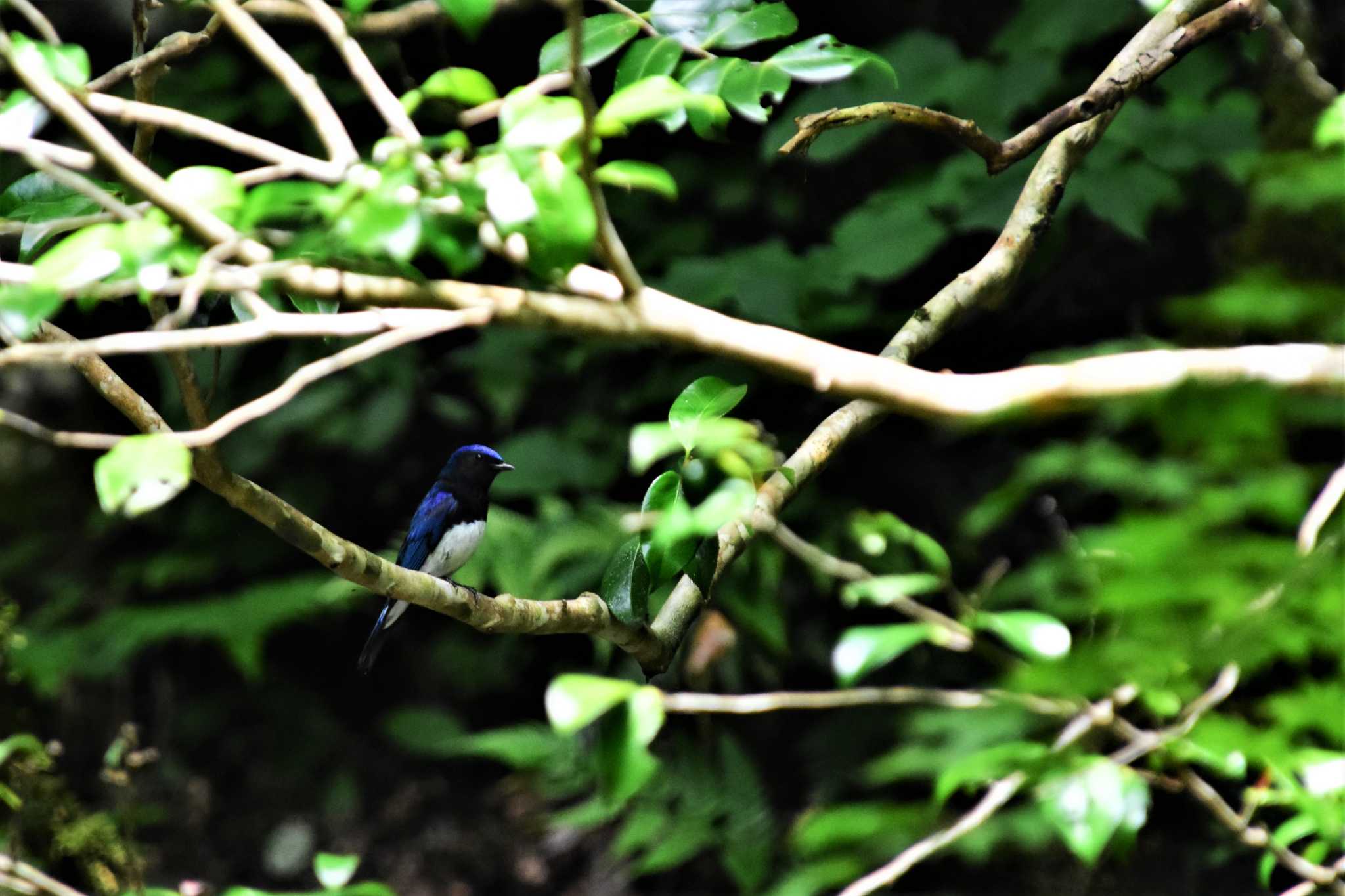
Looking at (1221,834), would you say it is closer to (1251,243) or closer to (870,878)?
(1251,243)

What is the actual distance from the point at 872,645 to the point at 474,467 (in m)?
2.65

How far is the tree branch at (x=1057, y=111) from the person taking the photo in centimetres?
224

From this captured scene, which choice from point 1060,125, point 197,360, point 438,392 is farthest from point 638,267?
point 1060,125

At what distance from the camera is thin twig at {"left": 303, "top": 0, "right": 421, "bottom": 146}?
59.7 inches

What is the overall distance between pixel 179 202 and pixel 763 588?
126 inches

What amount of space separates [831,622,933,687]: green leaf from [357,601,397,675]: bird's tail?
8.99ft

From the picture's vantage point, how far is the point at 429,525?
385 centimetres

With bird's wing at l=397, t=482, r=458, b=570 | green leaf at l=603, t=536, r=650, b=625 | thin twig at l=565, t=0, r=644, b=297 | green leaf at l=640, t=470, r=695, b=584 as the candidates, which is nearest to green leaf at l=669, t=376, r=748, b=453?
green leaf at l=640, t=470, r=695, b=584

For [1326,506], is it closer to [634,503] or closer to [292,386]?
[292,386]

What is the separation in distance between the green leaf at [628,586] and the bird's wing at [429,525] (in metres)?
1.84

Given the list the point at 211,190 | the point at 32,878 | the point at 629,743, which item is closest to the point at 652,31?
the point at 211,190

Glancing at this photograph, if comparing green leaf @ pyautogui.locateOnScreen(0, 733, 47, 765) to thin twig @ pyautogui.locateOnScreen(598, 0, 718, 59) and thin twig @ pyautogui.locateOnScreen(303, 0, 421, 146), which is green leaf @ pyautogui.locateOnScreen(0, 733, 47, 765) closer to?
thin twig @ pyautogui.locateOnScreen(303, 0, 421, 146)

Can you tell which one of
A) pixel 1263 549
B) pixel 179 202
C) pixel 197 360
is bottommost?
pixel 197 360

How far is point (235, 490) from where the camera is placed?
1.73 metres
